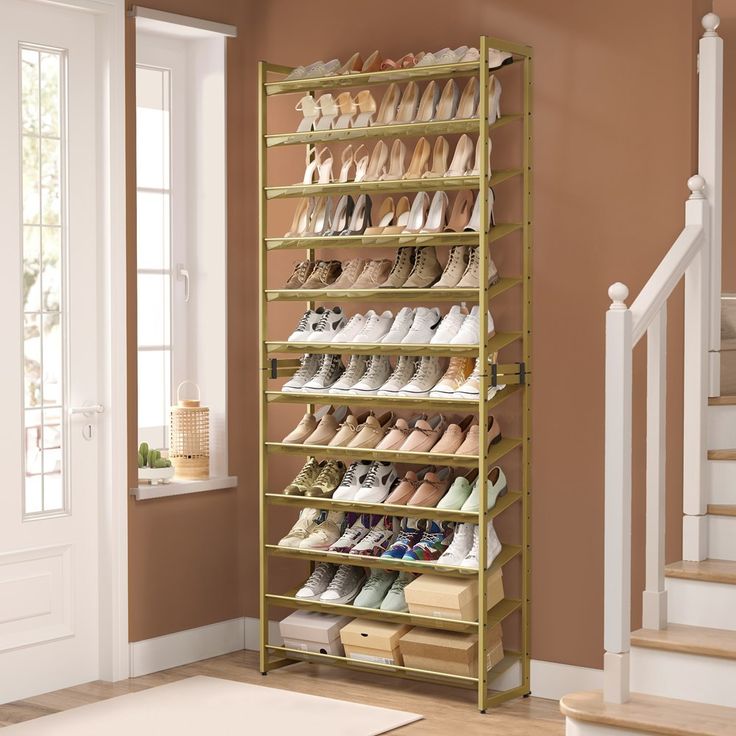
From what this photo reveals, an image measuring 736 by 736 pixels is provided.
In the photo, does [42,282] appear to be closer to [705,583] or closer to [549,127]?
[549,127]

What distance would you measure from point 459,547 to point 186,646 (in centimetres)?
131

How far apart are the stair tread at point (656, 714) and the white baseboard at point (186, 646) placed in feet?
6.48

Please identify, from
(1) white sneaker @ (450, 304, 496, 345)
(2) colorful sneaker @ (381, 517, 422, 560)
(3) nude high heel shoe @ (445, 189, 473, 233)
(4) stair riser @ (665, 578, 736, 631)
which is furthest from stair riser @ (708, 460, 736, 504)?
(3) nude high heel shoe @ (445, 189, 473, 233)

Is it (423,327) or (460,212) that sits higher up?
(460,212)

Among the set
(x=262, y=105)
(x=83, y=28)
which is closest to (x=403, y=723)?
(x=262, y=105)

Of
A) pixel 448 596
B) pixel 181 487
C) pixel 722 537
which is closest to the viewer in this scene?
pixel 722 537

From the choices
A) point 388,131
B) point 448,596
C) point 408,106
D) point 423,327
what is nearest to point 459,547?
point 448,596

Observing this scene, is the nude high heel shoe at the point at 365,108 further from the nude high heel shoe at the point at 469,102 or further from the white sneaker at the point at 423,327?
the white sneaker at the point at 423,327

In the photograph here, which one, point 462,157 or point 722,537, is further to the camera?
point 462,157

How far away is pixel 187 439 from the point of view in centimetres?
491

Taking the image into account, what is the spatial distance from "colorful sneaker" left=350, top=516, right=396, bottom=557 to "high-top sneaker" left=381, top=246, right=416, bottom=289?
895 mm

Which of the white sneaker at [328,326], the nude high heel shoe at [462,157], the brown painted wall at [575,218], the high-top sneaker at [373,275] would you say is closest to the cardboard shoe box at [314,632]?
the brown painted wall at [575,218]

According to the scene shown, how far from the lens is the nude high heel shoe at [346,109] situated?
4500 millimetres

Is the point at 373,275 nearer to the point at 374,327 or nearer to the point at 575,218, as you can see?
the point at 374,327
